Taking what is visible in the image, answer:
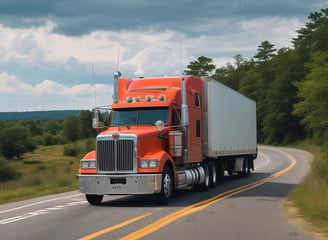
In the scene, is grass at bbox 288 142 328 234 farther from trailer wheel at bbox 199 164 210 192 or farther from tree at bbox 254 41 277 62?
tree at bbox 254 41 277 62

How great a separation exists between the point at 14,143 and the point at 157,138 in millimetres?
113567

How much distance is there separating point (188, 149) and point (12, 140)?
365 feet

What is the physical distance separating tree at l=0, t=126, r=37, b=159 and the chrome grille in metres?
109

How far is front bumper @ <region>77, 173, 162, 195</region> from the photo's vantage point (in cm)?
1545

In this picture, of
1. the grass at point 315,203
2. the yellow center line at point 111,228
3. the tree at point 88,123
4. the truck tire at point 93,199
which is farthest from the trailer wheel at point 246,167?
the yellow center line at point 111,228

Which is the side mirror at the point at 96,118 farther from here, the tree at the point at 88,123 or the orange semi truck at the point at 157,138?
the tree at the point at 88,123

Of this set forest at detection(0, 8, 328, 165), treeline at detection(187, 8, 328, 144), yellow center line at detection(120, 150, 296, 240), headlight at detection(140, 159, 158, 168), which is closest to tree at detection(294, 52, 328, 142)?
yellow center line at detection(120, 150, 296, 240)

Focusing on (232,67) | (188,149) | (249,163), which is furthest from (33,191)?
(232,67)

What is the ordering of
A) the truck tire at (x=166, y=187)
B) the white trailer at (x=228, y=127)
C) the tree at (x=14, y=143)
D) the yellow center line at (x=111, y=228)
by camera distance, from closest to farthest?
1. the yellow center line at (x=111, y=228)
2. the truck tire at (x=166, y=187)
3. the white trailer at (x=228, y=127)
4. the tree at (x=14, y=143)

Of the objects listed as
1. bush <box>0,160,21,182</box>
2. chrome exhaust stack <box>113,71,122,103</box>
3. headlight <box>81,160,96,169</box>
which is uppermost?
chrome exhaust stack <box>113,71,122,103</box>

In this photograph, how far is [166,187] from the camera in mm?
16172

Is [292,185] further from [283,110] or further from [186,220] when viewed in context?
[283,110]

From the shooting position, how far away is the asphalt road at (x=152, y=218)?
34.2ft

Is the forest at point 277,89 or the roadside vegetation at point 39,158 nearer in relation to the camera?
the roadside vegetation at point 39,158
